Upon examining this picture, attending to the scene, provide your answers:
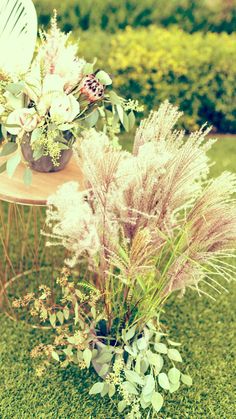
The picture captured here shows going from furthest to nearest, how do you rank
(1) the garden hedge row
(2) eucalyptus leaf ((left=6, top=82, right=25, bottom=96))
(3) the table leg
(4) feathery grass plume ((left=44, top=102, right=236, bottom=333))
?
(1) the garden hedge row
(3) the table leg
(2) eucalyptus leaf ((left=6, top=82, right=25, bottom=96))
(4) feathery grass plume ((left=44, top=102, right=236, bottom=333))

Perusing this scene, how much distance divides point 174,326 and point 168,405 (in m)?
0.43

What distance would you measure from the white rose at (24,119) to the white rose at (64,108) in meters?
0.06

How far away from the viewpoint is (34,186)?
83.6 inches

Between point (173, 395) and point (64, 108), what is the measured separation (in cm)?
118

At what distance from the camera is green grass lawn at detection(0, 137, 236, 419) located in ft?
7.15

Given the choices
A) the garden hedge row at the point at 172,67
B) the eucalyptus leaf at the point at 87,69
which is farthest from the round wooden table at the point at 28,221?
the garden hedge row at the point at 172,67

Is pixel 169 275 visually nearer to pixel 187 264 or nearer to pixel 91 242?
pixel 187 264

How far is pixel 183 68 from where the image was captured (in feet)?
13.3

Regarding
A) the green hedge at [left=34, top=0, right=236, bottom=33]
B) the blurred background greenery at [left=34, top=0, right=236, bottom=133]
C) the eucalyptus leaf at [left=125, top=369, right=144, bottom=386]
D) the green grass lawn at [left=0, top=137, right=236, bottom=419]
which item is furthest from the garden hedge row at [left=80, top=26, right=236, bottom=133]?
the eucalyptus leaf at [left=125, top=369, right=144, bottom=386]

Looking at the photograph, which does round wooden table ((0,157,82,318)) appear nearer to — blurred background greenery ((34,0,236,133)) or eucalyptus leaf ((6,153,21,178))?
eucalyptus leaf ((6,153,21,178))

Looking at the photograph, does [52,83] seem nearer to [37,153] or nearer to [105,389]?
[37,153]

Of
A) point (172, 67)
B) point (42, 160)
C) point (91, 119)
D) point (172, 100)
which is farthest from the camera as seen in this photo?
point (172, 100)

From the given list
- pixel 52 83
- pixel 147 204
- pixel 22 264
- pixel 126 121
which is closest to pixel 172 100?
pixel 22 264

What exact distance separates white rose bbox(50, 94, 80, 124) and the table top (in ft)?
0.97
